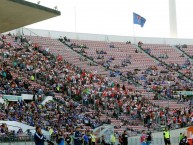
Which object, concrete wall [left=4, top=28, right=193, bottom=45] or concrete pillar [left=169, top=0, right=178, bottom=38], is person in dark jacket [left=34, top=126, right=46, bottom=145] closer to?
concrete wall [left=4, top=28, right=193, bottom=45]

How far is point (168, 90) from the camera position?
162ft

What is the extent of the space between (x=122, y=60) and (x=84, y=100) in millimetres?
17620

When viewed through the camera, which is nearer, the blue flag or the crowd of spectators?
the crowd of spectators

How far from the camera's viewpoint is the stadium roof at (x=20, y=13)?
1187 centimetres

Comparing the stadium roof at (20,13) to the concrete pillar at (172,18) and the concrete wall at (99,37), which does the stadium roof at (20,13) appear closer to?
the concrete wall at (99,37)

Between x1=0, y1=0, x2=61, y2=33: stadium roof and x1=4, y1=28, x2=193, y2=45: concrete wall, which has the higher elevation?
x1=4, y1=28, x2=193, y2=45: concrete wall

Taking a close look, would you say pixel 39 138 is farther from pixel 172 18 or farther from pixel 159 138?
pixel 172 18

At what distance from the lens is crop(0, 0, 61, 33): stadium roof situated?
11867 mm

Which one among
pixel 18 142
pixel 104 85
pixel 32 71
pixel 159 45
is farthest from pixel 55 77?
pixel 159 45

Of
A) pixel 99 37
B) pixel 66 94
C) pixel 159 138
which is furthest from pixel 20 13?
pixel 99 37

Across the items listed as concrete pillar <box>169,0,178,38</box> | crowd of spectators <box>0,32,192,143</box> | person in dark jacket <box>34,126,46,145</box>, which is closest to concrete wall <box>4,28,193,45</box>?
concrete pillar <box>169,0,178,38</box>

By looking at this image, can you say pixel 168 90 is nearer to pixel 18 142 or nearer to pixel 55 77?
pixel 55 77

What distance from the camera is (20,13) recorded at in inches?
490

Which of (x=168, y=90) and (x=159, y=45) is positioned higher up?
(x=159, y=45)
